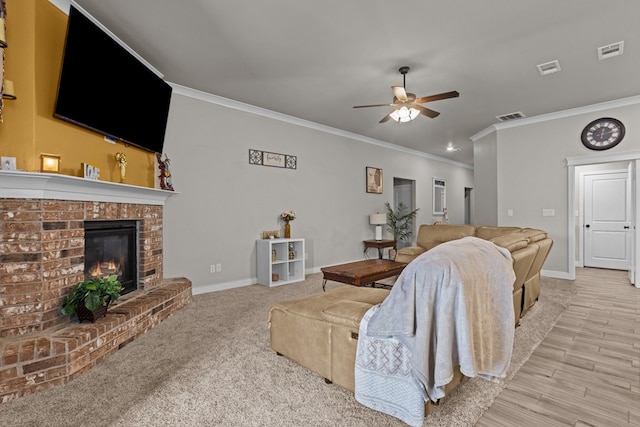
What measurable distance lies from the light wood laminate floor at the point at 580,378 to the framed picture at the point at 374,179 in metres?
4.10

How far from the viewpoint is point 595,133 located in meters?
4.91

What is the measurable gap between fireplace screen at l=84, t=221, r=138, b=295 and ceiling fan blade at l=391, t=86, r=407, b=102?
10.3 ft

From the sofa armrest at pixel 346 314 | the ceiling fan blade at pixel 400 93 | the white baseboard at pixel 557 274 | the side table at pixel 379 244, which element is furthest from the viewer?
the side table at pixel 379 244

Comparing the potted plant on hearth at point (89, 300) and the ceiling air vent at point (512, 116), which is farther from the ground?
the ceiling air vent at point (512, 116)

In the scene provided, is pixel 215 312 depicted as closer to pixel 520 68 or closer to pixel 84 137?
pixel 84 137

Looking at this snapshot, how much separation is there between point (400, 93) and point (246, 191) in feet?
8.52

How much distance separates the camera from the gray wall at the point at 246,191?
4.12m

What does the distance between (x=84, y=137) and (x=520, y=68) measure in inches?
178

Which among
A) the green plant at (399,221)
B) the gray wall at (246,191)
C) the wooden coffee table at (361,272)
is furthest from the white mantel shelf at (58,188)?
the green plant at (399,221)

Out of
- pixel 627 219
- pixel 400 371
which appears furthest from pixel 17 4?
pixel 627 219

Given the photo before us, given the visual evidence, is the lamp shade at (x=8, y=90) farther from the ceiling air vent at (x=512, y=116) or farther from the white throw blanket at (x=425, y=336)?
the ceiling air vent at (x=512, y=116)

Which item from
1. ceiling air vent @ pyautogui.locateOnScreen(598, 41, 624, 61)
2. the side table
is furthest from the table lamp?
ceiling air vent @ pyautogui.locateOnScreen(598, 41, 624, 61)

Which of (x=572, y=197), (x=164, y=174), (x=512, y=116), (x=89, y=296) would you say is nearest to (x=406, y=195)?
(x=512, y=116)

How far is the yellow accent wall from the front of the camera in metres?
2.16
